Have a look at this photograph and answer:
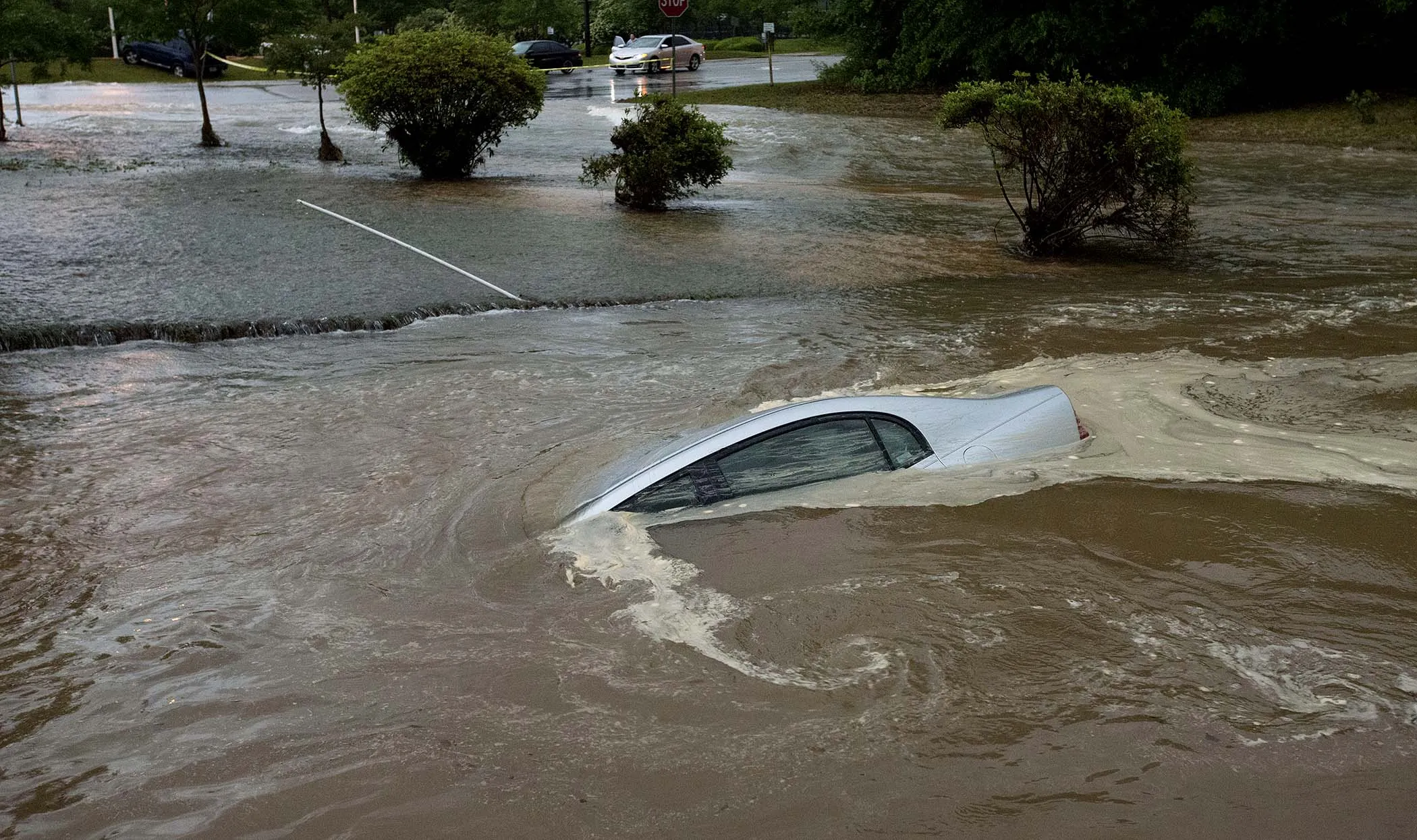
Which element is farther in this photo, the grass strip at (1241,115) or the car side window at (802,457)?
the grass strip at (1241,115)

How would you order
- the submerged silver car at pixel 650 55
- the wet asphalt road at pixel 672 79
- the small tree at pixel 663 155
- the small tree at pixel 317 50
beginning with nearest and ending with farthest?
1. the small tree at pixel 663 155
2. the small tree at pixel 317 50
3. the wet asphalt road at pixel 672 79
4. the submerged silver car at pixel 650 55

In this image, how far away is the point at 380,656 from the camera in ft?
17.4

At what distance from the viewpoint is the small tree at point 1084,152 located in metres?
13.9

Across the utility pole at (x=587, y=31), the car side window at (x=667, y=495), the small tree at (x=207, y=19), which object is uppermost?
the utility pole at (x=587, y=31)

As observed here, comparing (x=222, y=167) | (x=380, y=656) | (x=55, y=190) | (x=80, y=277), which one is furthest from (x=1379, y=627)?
(x=222, y=167)

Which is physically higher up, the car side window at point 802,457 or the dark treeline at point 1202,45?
the dark treeline at point 1202,45

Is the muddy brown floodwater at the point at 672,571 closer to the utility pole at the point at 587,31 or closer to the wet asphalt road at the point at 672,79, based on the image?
the wet asphalt road at the point at 672,79

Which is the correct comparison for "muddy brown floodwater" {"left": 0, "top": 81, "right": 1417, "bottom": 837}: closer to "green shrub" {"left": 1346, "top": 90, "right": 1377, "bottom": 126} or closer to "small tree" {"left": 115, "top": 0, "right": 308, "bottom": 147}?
"small tree" {"left": 115, "top": 0, "right": 308, "bottom": 147}

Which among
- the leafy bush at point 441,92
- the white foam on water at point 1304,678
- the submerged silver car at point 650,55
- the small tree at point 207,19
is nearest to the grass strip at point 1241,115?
the submerged silver car at point 650,55

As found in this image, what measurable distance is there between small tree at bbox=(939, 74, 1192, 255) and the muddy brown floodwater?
1.75m

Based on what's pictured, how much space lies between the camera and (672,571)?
18.7 ft

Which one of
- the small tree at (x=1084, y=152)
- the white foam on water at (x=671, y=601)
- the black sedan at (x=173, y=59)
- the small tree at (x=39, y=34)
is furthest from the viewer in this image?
the black sedan at (x=173, y=59)

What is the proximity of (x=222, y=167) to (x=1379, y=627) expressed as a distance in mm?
18872

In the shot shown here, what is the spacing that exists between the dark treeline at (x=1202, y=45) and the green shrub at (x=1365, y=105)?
1.77 metres
